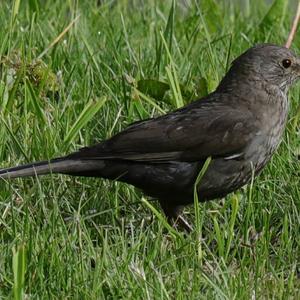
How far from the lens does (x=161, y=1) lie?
800 centimetres

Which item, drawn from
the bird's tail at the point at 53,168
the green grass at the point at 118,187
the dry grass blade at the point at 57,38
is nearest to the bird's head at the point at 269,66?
the green grass at the point at 118,187

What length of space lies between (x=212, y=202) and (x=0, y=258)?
1.41 meters

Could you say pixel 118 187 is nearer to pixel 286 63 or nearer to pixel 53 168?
pixel 53 168

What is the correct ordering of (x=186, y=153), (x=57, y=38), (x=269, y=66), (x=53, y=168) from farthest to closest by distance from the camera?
1. (x=57, y=38)
2. (x=269, y=66)
3. (x=186, y=153)
4. (x=53, y=168)

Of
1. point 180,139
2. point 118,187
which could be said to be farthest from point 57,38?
Result: point 180,139

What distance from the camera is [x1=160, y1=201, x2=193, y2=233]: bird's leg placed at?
516 cm

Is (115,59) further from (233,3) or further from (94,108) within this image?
(233,3)

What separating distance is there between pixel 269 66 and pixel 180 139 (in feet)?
2.37

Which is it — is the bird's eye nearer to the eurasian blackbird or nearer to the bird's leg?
the eurasian blackbird

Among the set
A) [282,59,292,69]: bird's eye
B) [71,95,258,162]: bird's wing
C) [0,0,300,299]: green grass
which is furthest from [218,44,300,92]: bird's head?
[71,95,258,162]: bird's wing

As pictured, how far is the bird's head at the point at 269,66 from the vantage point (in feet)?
18.2

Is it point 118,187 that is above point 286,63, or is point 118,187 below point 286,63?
below

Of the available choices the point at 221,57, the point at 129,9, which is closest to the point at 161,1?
the point at 129,9

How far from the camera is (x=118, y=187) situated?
5359 millimetres
